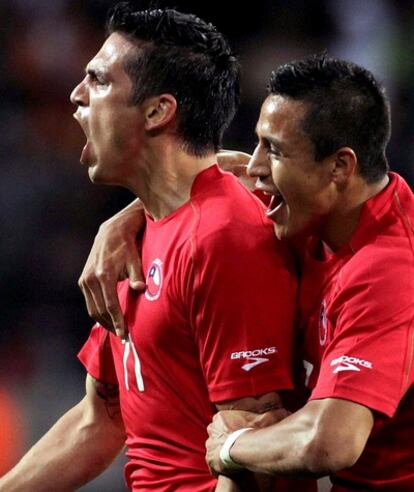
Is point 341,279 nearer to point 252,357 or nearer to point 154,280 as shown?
point 252,357

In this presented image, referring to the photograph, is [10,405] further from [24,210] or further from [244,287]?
[244,287]

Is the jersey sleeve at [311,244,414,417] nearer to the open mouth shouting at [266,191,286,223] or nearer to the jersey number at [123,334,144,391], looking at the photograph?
the open mouth shouting at [266,191,286,223]

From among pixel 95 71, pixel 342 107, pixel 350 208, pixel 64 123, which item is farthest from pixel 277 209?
pixel 64 123

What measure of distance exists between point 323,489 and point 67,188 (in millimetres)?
3703

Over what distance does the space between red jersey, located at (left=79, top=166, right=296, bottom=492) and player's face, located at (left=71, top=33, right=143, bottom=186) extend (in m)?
0.19

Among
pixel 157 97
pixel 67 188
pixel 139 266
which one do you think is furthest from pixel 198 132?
pixel 67 188

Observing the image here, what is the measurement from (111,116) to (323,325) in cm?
81

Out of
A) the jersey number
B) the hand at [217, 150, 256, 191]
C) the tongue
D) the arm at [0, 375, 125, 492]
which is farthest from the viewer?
the arm at [0, 375, 125, 492]

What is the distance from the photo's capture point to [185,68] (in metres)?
3.21

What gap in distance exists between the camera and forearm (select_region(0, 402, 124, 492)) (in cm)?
366

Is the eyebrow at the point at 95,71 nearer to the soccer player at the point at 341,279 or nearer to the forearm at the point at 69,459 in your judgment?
the soccer player at the point at 341,279

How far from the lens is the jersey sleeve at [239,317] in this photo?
9.52 ft

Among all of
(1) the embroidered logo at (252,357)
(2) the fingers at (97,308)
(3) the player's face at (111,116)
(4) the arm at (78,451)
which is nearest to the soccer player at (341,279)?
→ (1) the embroidered logo at (252,357)

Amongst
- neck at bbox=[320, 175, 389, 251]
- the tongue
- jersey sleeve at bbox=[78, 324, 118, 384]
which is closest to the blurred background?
jersey sleeve at bbox=[78, 324, 118, 384]
